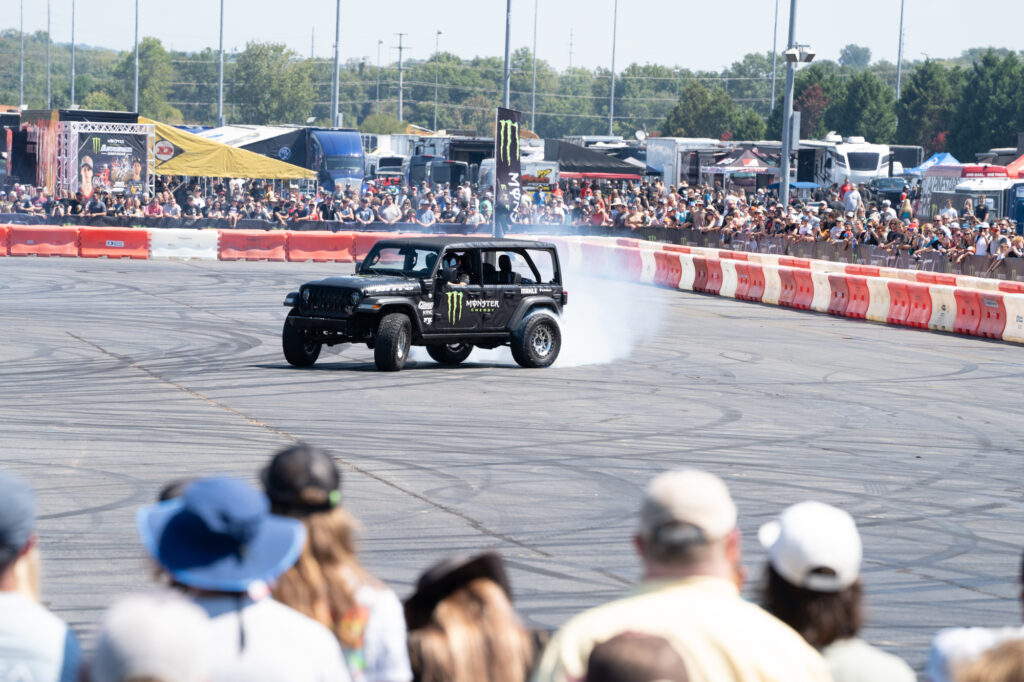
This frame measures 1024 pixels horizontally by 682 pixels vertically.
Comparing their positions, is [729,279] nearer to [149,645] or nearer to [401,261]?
[401,261]

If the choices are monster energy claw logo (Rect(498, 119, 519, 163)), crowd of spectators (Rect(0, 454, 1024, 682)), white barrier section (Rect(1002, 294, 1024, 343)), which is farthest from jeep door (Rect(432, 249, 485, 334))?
crowd of spectators (Rect(0, 454, 1024, 682))

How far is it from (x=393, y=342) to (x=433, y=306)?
0.71 metres

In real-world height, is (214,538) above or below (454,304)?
above

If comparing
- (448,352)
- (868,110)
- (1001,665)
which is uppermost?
(868,110)

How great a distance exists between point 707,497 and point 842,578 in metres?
0.49

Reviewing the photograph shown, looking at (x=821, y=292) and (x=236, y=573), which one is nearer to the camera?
Result: (x=236, y=573)

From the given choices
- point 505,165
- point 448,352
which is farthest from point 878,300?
point 448,352

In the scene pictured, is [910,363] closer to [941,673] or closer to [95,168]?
[941,673]

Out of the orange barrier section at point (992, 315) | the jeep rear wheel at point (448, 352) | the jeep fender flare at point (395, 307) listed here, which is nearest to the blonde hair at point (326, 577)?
the jeep fender flare at point (395, 307)

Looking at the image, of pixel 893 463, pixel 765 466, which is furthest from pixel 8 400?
pixel 893 463

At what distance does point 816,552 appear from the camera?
11.0 ft

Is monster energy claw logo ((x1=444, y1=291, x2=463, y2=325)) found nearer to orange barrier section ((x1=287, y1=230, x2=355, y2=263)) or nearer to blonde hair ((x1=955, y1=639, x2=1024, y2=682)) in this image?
blonde hair ((x1=955, y1=639, x2=1024, y2=682))

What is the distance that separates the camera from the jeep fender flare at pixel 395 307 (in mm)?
16578

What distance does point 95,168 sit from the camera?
4409cm
